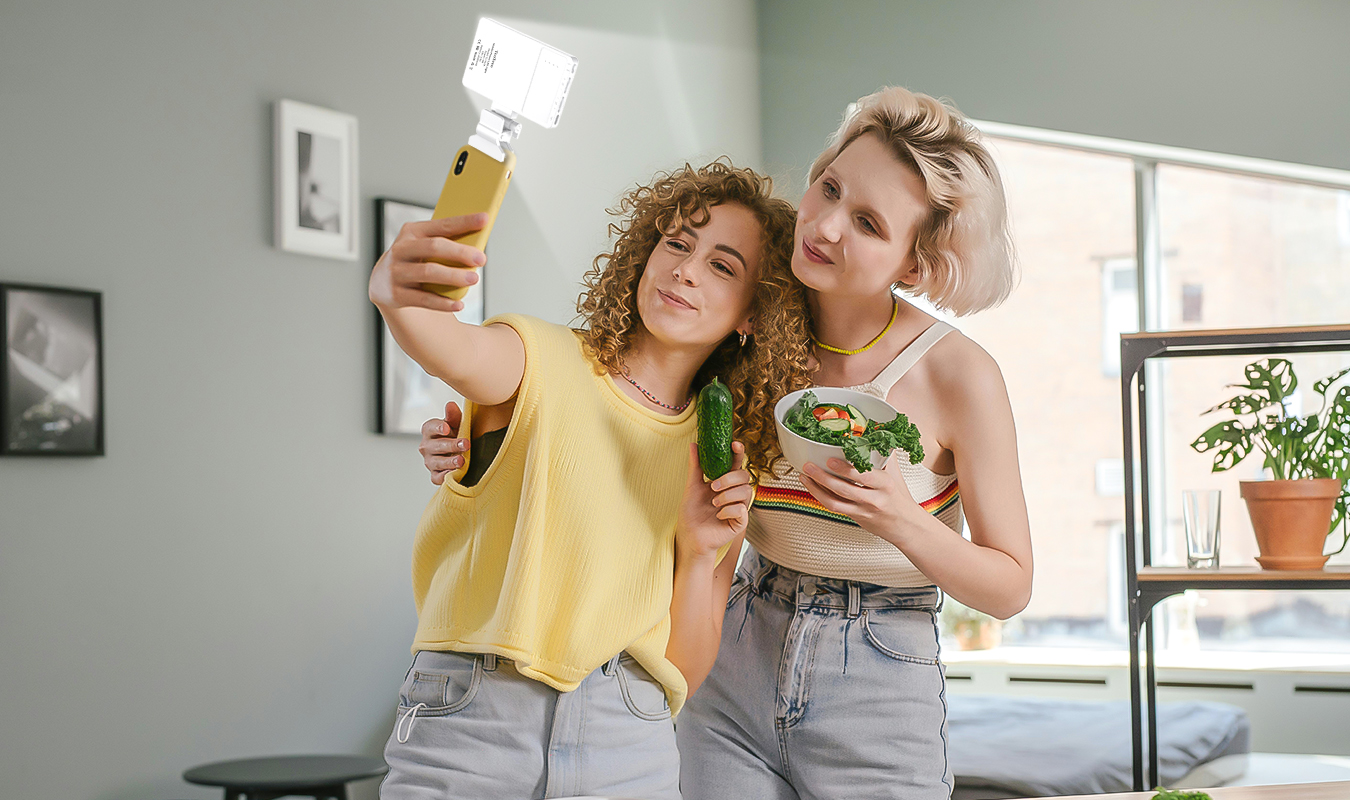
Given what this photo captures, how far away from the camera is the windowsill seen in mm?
4504

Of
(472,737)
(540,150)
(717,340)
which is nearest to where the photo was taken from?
(472,737)

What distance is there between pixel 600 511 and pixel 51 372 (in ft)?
5.22

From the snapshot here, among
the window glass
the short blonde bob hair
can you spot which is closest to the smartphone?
the short blonde bob hair

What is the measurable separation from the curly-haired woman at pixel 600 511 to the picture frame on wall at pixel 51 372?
4.35 feet

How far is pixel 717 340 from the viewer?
1.41 m

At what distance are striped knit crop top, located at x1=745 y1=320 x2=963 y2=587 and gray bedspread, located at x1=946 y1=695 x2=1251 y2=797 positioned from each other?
4.15 ft

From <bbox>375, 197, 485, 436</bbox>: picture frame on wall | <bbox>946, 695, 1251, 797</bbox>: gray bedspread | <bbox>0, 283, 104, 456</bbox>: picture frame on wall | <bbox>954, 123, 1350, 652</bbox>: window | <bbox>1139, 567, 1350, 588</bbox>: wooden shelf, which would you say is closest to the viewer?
<bbox>1139, 567, 1350, 588</bbox>: wooden shelf

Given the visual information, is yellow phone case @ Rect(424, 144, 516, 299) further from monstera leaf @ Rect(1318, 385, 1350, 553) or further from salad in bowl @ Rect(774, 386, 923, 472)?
monstera leaf @ Rect(1318, 385, 1350, 553)

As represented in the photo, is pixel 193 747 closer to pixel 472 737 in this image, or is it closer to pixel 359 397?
pixel 359 397

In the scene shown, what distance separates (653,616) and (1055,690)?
407cm

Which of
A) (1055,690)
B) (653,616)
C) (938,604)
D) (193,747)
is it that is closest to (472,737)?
(653,616)

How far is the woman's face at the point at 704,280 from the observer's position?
134 centimetres

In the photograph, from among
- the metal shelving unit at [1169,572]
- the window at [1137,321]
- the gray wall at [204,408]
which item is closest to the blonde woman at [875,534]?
the metal shelving unit at [1169,572]

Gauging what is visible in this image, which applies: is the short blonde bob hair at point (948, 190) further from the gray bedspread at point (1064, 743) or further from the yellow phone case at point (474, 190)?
the gray bedspread at point (1064, 743)
